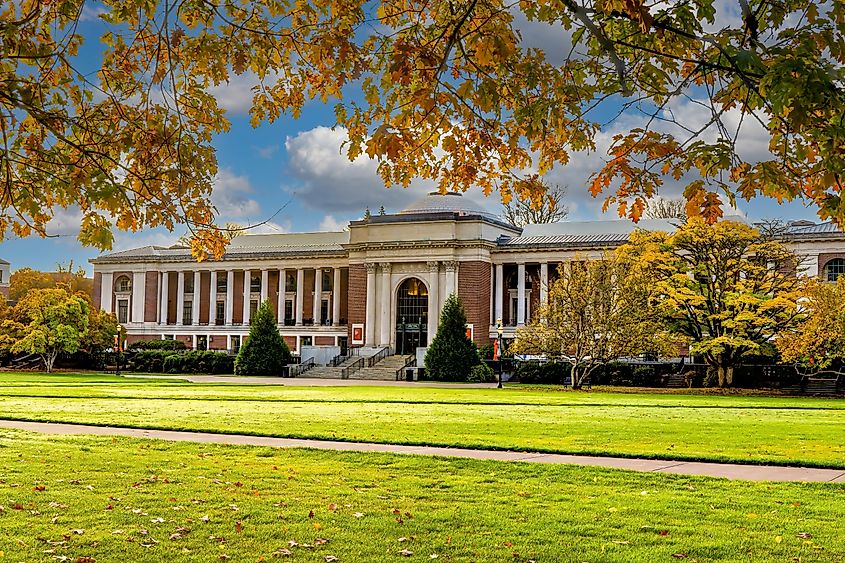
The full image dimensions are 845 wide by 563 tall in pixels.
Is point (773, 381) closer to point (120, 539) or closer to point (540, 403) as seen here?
point (540, 403)

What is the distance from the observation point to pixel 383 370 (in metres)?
69.4

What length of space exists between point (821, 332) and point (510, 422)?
2712cm

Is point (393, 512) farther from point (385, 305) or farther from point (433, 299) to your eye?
point (385, 305)

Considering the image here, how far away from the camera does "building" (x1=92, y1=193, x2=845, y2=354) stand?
255 feet

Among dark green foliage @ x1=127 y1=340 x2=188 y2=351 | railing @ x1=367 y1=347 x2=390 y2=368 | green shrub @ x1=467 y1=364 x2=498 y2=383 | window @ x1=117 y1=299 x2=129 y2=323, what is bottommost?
green shrub @ x1=467 y1=364 x2=498 y2=383

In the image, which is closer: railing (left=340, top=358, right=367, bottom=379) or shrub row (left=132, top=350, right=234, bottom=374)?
railing (left=340, top=358, right=367, bottom=379)

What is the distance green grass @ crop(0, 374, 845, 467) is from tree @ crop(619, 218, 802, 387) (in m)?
14.9

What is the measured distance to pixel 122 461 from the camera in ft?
47.7

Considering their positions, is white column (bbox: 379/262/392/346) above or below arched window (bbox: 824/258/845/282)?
below

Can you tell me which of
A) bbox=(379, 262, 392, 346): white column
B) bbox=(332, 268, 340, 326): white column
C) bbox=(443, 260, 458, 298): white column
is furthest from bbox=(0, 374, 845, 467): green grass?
bbox=(332, 268, 340, 326): white column

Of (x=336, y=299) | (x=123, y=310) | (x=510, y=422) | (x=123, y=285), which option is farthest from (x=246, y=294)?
(x=510, y=422)

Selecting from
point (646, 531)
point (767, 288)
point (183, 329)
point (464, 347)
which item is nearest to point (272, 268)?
point (183, 329)

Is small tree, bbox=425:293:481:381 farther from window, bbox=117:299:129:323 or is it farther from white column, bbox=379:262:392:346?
window, bbox=117:299:129:323

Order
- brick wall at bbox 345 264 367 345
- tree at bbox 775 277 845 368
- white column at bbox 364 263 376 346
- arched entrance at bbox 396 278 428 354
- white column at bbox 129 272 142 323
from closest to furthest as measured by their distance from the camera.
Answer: tree at bbox 775 277 845 368, arched entrance at bbox 396 278 428 354, white column at bbox 364 263 376 346, brick wall at bbox 345 264 367 345, white column at bbox 129 272 142 323
